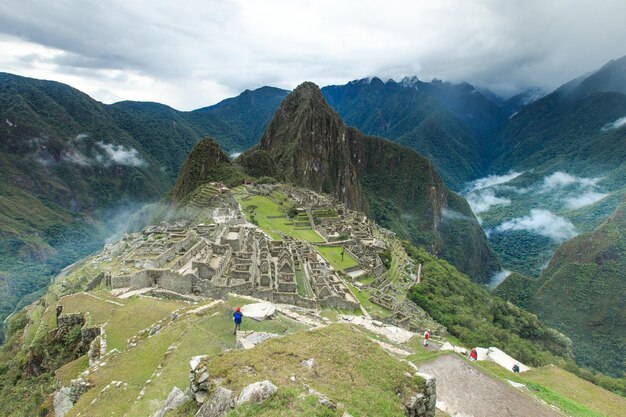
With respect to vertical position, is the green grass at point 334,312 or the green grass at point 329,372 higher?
the green grass at point 329,372

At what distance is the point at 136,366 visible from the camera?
1325 cm

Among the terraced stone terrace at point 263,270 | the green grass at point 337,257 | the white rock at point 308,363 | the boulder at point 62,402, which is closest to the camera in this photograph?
the white rock at point 308,363

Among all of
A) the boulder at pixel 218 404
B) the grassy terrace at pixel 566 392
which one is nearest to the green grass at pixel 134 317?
the boulder at pixel 218 404

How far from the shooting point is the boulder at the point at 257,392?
760cm

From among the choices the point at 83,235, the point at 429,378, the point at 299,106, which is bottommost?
the point at 83,235

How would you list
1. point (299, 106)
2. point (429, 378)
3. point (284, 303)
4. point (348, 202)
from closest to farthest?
point (429, 378) < point (284, 303) < point (348, 202) < point (299, 106)

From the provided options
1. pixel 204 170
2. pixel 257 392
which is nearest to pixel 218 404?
pixel 257 392

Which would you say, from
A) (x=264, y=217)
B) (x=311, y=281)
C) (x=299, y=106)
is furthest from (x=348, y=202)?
(x=311, y=281)

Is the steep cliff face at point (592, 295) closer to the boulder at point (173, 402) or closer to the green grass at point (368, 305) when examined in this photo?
the green grass at point (368, 305)

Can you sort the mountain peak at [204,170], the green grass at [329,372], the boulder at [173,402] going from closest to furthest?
the green grass at [329,372] → the boulder at [173,402] → the mountain peak at [204,170]

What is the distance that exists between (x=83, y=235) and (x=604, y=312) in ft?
596

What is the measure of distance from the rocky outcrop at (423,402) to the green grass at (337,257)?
3505 cm

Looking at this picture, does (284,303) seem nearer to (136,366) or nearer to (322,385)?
(136,366)

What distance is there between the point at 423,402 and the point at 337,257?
4069cm
